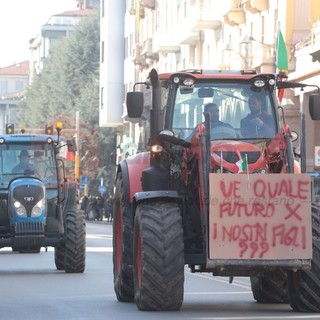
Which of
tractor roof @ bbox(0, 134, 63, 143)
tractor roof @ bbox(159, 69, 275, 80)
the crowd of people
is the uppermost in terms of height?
tractor roof @ bbox(159, 69, 275, 80)

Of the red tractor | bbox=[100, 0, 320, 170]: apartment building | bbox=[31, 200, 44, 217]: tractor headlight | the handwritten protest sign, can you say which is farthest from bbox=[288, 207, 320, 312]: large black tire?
bbox=[31, 200, 44, 217]: tractor headlight

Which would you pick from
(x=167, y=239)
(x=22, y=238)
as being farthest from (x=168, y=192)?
(x=22, y=238)

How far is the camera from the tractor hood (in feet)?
50.2

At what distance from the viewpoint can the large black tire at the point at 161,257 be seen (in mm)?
14766

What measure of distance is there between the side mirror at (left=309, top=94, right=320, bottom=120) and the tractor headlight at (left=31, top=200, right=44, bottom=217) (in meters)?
9.39

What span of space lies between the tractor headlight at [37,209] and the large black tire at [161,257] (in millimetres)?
10102

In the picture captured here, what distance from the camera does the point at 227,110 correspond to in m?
16.7

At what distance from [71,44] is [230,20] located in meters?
53.1

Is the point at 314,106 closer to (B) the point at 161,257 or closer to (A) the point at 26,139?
(B) the point at 161,257

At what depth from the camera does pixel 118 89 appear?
96.9 m

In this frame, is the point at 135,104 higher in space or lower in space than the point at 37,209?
higher

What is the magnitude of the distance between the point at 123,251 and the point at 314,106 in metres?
2.72

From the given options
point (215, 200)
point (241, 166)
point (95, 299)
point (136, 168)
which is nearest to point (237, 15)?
point (95, 299)

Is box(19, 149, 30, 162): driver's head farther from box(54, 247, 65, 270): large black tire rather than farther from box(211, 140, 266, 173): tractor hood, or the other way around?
box(211, 140, 266, 173): tractor hood
